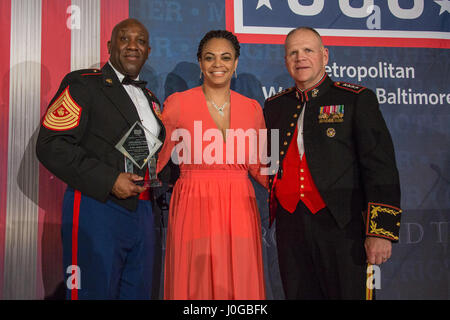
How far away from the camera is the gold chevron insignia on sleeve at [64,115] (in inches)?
84.0

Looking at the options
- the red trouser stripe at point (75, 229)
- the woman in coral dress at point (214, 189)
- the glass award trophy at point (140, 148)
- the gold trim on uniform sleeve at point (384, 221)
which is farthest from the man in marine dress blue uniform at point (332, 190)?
the red trouser stripe at point (75, 229)

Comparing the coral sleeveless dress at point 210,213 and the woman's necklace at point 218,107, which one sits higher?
the woman's necklace at point 218,107

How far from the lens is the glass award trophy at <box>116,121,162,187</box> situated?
2.17 m

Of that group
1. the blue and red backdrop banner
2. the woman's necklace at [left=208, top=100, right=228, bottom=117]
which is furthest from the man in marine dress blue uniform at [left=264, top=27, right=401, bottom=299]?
the blue and red backdrop banner

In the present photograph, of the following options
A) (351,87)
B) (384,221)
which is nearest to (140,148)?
(351,87)

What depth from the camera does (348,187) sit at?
2256mm

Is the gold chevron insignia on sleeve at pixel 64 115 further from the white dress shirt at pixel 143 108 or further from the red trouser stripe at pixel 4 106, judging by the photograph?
the red trouser stripe at pixel 4 106

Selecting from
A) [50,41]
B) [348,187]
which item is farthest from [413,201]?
[50,41]

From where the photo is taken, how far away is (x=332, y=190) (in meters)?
2.22

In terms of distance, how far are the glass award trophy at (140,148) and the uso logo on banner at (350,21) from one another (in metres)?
1.50

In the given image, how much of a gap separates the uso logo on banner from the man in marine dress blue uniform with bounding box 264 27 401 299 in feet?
3.20

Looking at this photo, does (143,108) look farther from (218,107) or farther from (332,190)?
(332,190)

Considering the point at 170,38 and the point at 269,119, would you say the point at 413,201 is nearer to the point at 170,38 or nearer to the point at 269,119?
the point at 269,119

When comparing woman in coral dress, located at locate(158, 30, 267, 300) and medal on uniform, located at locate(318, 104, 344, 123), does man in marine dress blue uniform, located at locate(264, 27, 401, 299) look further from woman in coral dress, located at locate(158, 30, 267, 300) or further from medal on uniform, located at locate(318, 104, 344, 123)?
woman in coral dress, located at locate(158, 30, 267, 300)
